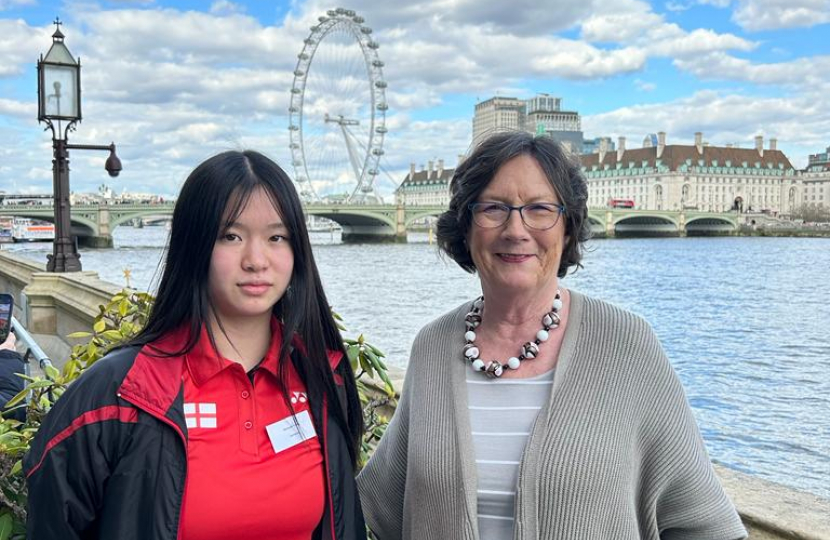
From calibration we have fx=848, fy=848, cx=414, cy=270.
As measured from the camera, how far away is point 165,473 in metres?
1.38

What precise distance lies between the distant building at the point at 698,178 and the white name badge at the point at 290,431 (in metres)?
102

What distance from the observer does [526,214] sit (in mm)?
1618

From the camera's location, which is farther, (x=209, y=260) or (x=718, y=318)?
(x=718, y=318)

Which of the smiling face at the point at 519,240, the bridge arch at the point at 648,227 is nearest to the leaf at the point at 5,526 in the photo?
the smiling face at the point at 519,240

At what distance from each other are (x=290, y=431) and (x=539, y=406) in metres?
0.46

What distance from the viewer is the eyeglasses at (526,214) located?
1.62 metres

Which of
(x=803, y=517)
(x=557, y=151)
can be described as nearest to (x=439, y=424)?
(x=557, y=151)

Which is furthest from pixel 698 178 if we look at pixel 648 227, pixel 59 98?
pixel 59 98

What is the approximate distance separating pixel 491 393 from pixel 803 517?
98 cm

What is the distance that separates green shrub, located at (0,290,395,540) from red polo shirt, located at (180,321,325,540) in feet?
1.65

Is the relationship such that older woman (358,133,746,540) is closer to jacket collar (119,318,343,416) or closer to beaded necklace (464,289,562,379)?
beaded necklace (464,289,562,379)

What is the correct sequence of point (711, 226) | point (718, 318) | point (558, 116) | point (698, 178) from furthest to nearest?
1. point (558, 116)
2. point (698, 178)
3. point (711, 226)
4. point (718, 318)

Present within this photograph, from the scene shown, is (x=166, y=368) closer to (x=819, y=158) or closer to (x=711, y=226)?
(x=711, y=226)

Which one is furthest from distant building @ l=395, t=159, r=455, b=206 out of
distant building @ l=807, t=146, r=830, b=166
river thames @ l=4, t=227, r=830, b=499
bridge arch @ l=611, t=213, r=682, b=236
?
river thames @ l=4, t=227, r=830, b=499
